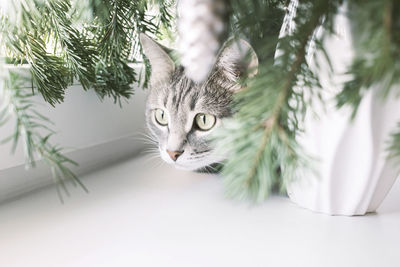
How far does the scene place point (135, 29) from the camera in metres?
0.61

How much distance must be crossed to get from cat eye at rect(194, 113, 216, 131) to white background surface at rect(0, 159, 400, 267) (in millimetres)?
122

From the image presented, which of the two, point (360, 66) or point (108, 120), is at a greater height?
point (360, 66)

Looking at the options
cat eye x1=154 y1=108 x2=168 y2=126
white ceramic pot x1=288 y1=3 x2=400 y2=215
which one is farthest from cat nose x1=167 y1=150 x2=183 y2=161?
white ceramic pot x1=288 y1=3 x2=400 y2=215

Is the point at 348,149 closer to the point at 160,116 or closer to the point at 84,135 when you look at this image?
the point at 160,116

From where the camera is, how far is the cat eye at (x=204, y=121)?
2.18 feet

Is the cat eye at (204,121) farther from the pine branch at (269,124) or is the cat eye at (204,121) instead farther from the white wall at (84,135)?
the pine branch at (269,124)

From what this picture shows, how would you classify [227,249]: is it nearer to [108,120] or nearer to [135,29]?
[135,29]

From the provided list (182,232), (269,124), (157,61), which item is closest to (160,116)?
(157,61)

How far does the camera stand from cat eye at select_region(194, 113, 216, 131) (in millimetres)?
663

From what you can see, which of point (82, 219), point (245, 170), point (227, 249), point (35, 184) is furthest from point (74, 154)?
point (245, 170)

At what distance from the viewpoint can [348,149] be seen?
19.2 inches

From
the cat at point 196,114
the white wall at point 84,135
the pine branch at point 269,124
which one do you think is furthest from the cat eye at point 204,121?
the pine branch at point 269,124

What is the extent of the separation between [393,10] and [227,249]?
1.18 ft

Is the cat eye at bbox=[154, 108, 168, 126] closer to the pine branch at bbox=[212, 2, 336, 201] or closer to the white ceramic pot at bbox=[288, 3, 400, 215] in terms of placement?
the white ceramic pot at bbox=[288, 3, 400, 215]
